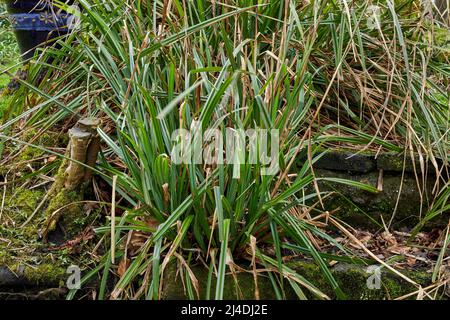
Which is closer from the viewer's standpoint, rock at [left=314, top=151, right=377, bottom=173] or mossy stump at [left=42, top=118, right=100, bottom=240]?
mossy stump at [left=42, top=118, right=100, bottom=240]

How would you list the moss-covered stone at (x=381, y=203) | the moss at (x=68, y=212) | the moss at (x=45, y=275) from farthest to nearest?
the moss-covered stone at (x=381, y=203) < the moss at (x=68, y=212) < the moss at (x=45, y=275)

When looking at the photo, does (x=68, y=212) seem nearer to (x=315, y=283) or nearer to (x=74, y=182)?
(x=74, y=182)

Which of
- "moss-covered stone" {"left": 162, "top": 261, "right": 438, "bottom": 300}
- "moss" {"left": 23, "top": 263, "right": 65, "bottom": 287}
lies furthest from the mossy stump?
"moss-covered stone" {"left": 162, "top": 261, "right": 438, "bottom": 300}

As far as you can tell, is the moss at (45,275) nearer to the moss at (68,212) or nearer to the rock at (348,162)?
the moss at (68,212)

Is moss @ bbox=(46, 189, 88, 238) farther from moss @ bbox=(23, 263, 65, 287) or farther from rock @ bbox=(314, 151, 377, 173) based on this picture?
rock @ bbox=(314, 151, 377, 173)

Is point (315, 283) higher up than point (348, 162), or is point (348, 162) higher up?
point (348, 162)

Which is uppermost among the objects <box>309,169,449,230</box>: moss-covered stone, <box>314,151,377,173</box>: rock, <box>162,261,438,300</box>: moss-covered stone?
<box>314,151,377,173</box>: rock

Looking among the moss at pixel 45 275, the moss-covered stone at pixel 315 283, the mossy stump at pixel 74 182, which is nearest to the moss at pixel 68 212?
the mossy stump at pixel 74 182

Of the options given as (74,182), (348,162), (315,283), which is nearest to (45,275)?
(74,182)

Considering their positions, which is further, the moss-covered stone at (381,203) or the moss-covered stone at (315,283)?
the moss-covered stone at (381,203)

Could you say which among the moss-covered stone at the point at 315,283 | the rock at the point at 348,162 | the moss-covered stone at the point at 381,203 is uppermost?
the rock at the point at 348,162

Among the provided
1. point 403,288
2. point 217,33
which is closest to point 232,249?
point 403,288
